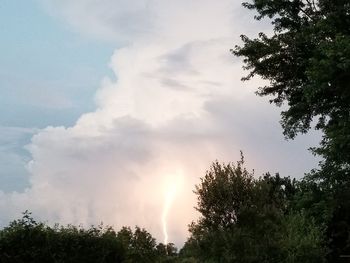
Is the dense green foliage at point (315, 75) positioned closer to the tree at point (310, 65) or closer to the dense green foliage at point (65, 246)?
the tree at point (310, 65)

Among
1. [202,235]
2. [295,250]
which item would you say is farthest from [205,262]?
[295,250]

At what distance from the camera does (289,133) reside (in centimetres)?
4266

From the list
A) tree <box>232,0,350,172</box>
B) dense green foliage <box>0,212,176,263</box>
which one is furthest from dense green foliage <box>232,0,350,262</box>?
dense green foliage <box>0,212,176,263</box>

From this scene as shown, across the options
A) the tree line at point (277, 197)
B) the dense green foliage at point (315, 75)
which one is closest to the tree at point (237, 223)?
the tree line at point (277, 197)

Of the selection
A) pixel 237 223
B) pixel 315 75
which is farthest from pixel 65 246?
pixel 315 75

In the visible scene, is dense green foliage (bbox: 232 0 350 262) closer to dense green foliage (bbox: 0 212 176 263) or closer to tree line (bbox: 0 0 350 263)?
tree line (bbox: 0 0 350 263)

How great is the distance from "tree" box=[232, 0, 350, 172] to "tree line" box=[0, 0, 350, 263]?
0.24 feet

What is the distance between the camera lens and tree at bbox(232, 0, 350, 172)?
34.3m

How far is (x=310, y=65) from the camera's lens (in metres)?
37.8

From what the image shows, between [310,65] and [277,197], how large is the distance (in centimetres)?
1065

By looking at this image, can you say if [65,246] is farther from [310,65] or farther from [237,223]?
[310,65]

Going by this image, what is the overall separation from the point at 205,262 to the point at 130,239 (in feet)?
12.7

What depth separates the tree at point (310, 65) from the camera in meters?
34.3

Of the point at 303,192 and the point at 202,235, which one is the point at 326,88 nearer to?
the point at 303,192
